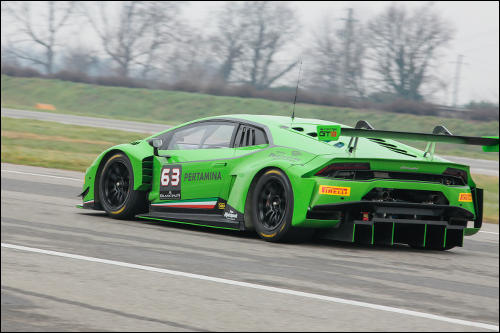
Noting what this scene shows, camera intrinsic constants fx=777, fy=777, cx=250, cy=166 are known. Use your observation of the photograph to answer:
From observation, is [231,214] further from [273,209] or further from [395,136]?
[395,136]

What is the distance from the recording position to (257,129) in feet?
26.2

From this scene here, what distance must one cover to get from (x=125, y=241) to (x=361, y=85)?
4910 cm

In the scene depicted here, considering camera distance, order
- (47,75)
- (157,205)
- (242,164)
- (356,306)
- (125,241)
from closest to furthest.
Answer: (356,306) < (125,241) < (242,164) < (157,205) < (47,75)

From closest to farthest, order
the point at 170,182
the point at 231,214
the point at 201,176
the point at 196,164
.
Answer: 1. the point at 231,214
2. the point at 201,176
3. the point at 196,164
4. the point at 170,182

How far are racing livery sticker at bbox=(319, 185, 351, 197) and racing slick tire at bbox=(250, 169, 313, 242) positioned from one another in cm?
31

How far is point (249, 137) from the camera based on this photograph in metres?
8.02

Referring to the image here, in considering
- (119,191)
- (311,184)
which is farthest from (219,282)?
(119,191)

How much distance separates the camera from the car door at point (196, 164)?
804 cm

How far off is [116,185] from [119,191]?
0.28ft

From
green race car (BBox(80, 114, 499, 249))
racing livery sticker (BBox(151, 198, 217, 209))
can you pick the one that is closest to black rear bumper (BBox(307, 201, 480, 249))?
green race car (BBox(80, 114, 499, 249))

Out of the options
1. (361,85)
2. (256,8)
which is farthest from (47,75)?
(361,85)

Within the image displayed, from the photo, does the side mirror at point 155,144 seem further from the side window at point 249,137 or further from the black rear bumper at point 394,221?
the black rear bumper at point 394,221

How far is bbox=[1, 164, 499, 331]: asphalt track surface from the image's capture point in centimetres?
432

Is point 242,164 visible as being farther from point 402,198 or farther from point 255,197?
point 402,198
